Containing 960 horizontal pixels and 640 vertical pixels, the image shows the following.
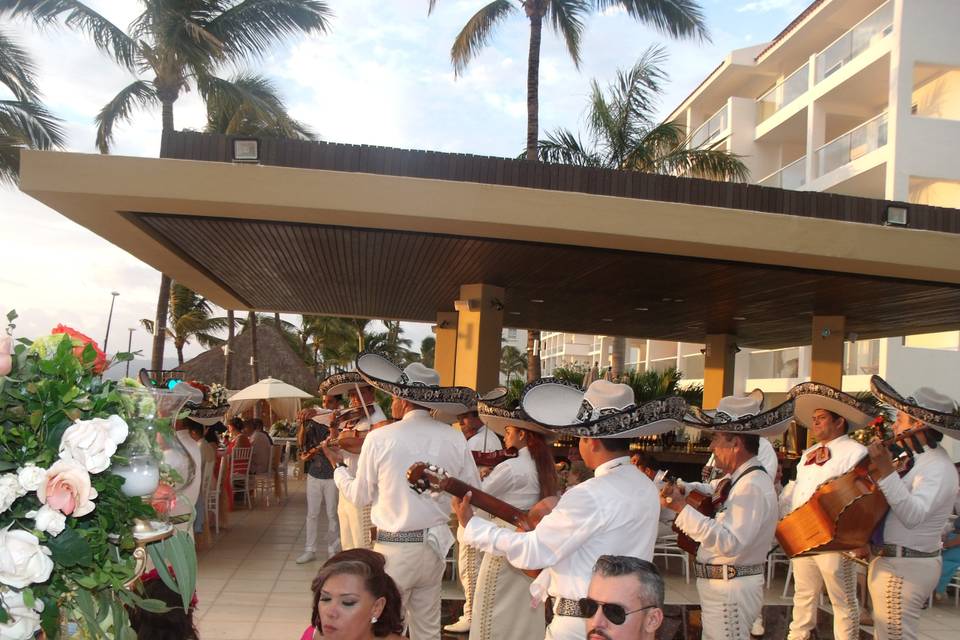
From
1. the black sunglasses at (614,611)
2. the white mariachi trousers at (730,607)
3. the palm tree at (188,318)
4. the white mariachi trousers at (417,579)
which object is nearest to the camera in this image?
the black sunglasses at (614,611)

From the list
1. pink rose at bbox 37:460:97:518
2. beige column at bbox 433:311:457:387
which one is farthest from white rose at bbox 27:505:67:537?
beige column at bbox 433:311:457:387

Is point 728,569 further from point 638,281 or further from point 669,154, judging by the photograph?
point 669,154

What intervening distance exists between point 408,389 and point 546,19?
13153 millimetres

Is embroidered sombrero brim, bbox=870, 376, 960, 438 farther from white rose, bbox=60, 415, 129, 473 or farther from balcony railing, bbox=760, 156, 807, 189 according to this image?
balcony railing, bbox=760, 156, 807, 189

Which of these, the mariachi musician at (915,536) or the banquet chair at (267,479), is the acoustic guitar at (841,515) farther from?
the banquet chair at (267,479)

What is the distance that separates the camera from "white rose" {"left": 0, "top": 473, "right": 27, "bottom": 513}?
5.63 feet

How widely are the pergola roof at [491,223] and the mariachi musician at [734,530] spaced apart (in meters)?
3.42

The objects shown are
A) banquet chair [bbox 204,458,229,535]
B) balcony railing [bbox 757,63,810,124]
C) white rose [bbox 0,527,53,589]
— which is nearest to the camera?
white rose [bbox 0,527,53,589]

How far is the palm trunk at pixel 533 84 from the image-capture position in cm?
Result: 1623

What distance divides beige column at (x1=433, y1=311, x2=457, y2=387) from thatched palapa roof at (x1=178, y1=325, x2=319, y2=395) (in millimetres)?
12176

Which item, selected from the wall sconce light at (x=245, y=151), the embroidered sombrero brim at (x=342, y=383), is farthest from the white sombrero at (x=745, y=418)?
the wall sconce light at (x=245, y=151)

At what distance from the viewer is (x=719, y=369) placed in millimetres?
18109

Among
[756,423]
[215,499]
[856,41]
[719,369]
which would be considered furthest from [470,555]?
[856,41]

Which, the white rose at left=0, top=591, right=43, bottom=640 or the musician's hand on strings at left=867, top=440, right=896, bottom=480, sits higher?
the musician's hand on strings at left=867, top=440, right=896, bottom=480
